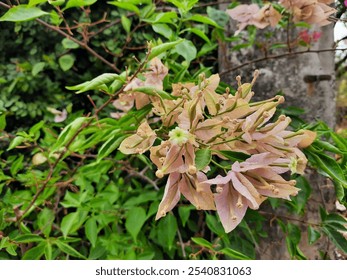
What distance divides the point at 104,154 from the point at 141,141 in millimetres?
193

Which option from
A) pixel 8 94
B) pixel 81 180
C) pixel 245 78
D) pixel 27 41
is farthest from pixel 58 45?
pixel 245 78

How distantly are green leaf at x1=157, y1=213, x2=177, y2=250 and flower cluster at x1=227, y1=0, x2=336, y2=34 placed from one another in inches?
19.7

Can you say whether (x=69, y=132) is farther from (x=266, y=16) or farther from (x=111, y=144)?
(x=266, y=16)

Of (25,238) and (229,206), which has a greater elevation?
(229,206)

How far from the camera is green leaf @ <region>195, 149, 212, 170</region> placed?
494 millimetres

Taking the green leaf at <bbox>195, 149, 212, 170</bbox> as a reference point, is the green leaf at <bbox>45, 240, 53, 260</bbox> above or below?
below

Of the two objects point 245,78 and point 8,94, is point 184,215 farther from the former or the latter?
point 8,94

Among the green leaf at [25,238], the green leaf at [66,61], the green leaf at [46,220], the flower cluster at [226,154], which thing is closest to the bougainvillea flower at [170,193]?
the flower cluster at [226,154]

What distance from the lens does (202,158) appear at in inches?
19.9

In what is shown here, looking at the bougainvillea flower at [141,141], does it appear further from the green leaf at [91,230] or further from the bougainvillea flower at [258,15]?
the bougainvillea flower at [258,15]

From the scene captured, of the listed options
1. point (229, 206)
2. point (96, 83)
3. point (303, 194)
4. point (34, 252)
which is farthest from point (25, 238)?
point (303, 194)

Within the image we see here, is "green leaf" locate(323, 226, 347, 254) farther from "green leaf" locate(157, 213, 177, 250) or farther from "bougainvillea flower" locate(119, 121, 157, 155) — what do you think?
"bougainvillea flower" locate(119, 121, 157, 155)

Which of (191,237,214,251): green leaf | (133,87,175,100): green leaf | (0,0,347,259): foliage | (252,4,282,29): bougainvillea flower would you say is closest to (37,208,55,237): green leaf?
(0,0,347,259): foliage

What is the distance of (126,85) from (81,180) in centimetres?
43
